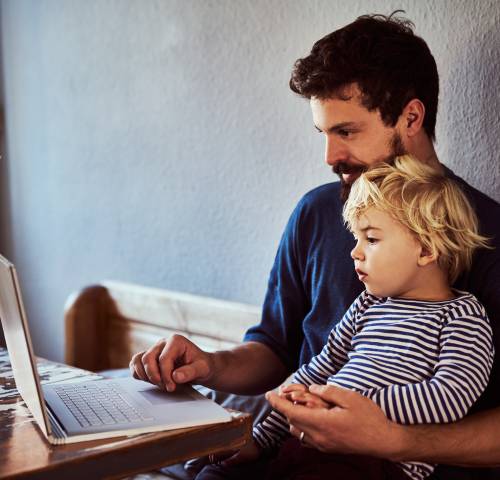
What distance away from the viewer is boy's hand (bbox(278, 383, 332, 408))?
3.93 ft

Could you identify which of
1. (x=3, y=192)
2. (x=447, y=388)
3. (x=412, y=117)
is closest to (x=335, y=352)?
(x=447, y=388)

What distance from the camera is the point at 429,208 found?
1.32m

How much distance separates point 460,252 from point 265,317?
1.90ft

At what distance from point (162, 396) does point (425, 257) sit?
52cm

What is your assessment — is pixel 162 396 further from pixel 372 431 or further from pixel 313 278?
pixel 313 278

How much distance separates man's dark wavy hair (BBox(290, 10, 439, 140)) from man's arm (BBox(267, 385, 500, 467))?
64 cm

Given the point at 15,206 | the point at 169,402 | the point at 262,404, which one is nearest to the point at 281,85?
the point at 262,404

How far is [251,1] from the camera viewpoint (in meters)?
2.25

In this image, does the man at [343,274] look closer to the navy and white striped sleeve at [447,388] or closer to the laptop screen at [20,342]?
the navy and white striped sleeve at [447,388]

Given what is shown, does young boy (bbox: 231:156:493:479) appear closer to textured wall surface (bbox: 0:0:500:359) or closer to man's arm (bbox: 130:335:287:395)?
man's arm (bbox: 130:335:287:395)

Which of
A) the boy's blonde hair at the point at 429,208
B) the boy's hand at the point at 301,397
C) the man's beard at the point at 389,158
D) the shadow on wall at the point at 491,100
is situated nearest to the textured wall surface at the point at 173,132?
the shadow on wall at the point at 491,100

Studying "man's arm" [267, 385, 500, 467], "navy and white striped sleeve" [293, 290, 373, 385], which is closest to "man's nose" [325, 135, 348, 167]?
"navy and white striped sleeve" [293, 290, 373, 385]

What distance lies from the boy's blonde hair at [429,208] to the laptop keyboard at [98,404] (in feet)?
1.73

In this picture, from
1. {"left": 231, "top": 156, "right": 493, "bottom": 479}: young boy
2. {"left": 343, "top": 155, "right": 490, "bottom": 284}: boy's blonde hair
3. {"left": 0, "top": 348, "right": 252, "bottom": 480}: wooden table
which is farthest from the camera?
{"left": 343, "top": 155, "right": 490, "bottom": 284}: boy's blonde hair
